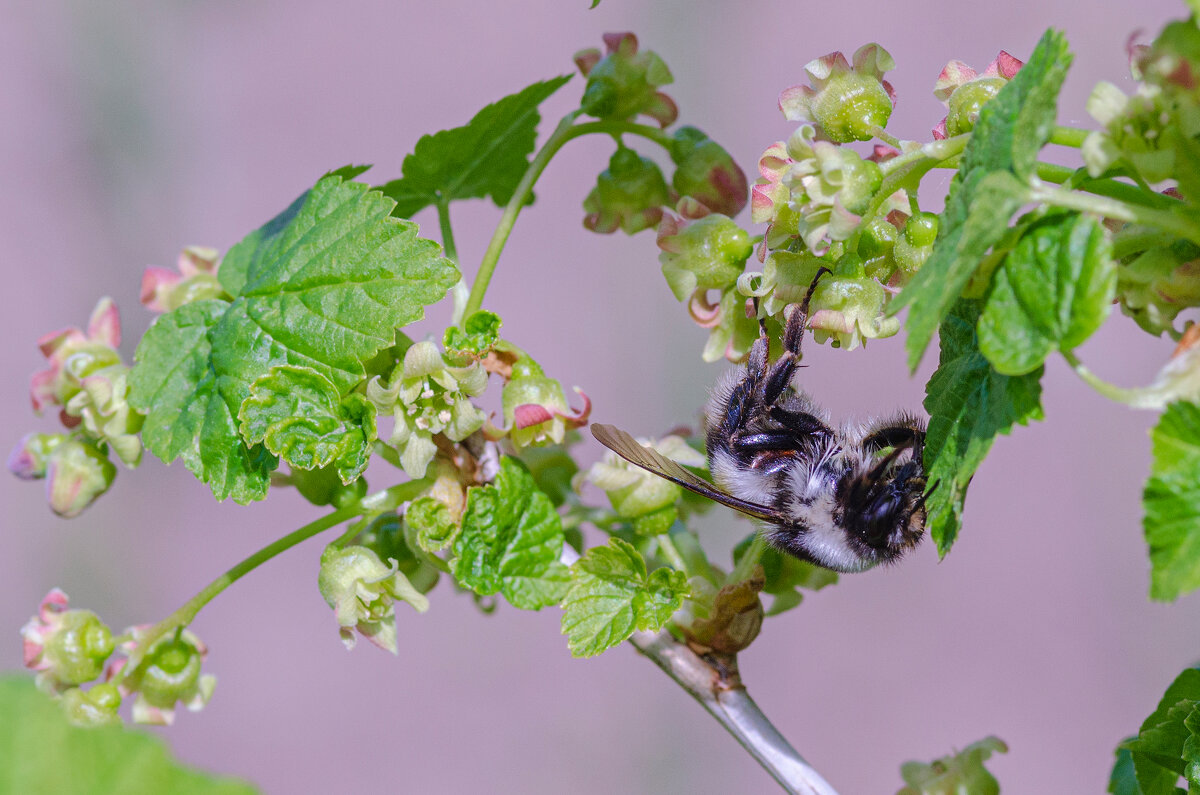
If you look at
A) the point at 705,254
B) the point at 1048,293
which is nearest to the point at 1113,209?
the point at 1048,293

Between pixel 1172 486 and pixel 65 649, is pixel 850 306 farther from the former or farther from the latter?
pixel 65 649

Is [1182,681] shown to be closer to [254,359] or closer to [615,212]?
[615,212]

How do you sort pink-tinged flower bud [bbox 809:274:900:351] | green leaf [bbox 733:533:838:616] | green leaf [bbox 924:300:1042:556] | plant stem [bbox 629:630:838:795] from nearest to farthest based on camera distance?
green leaf [bbox 924:300:1042:556] < pink-tinged flower bud [bbox 809:274:900:351] < plant stem [bbox 629:630:838:795] < green leaf [bbox 733:533:838:616]

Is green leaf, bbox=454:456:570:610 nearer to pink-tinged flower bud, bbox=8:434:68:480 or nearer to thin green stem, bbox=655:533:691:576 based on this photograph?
thin green stem, bbox=655:533:691:576

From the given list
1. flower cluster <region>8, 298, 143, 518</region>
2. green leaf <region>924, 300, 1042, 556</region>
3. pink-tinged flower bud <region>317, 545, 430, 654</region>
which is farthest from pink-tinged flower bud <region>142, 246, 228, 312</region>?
green leaf <region>924, 300, 1042, 556</region>

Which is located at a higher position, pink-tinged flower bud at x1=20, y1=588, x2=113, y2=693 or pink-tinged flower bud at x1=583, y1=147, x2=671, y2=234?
pink-tinged flower bud at x1=583, y1=147, x2=671, y2=234

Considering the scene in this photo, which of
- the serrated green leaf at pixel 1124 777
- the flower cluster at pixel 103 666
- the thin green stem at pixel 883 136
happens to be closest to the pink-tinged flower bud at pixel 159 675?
the flower cluster at pixel 103 666

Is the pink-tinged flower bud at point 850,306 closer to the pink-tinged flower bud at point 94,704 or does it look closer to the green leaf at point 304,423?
Result: the green leaf at point 304,423

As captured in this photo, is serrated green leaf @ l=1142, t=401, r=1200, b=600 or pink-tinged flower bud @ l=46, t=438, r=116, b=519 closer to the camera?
serrated green leaf @ l=1142, t=401, r=1200, b=600
